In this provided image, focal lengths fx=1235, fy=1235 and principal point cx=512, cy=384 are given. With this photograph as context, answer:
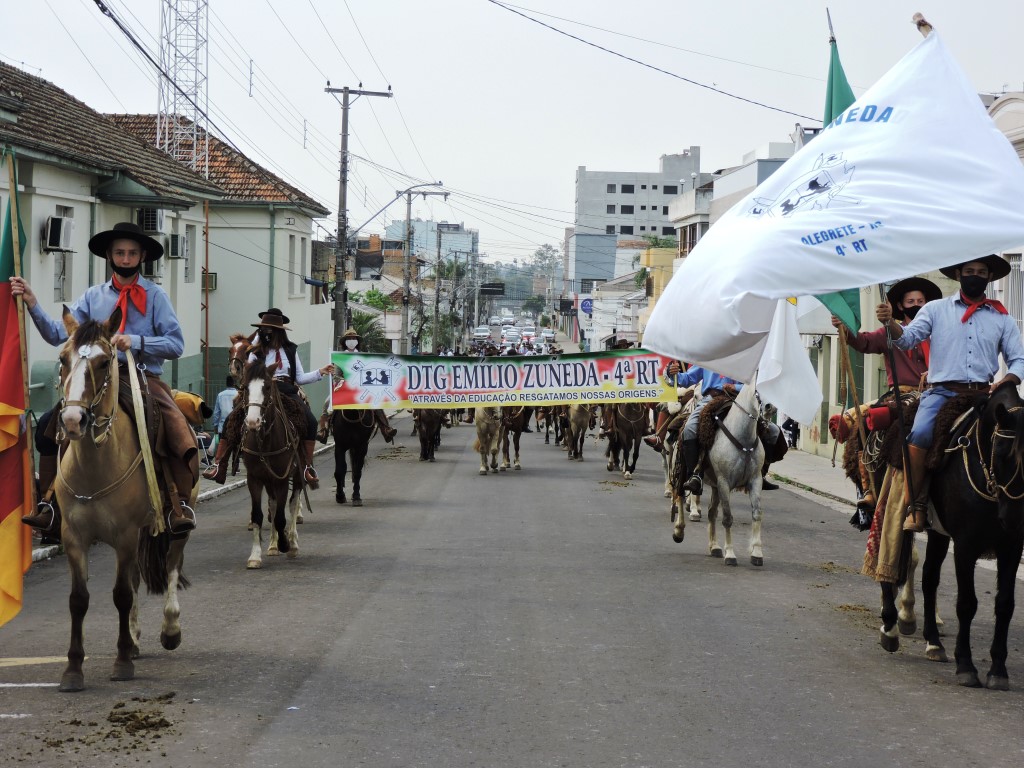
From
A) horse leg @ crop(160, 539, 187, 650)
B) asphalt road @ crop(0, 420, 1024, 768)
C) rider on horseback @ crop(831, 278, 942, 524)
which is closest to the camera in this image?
asphalt road @ crop(0, 420, 1024, 768)

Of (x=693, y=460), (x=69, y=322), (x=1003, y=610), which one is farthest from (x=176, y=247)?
(x=1003, y=610)

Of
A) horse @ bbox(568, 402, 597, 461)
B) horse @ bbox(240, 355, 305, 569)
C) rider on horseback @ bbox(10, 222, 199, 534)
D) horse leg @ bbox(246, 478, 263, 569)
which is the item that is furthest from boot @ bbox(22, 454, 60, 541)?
horse @ bbox(568, 402, 597, 461)

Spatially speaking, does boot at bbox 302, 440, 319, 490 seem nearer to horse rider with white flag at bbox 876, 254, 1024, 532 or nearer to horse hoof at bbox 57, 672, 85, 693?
horse hoof at bbox 57, 672, 85, 693

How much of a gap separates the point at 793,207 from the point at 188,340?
2591 cm

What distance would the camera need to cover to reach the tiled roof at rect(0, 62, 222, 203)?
19000mm

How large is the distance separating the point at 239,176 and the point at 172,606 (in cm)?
3298

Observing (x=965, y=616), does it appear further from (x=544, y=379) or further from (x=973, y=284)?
(x=544, y=379)

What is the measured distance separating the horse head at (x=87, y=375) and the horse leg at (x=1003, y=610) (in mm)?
5740

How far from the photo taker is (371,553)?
550 inches

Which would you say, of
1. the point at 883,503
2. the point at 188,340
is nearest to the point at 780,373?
the point at 883,503

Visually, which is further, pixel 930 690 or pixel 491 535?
pixel 491 535

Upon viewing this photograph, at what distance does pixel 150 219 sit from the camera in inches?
1045

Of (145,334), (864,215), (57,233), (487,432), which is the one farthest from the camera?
(487,432)

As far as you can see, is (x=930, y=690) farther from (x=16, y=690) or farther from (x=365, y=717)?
(x=16, y=690)
